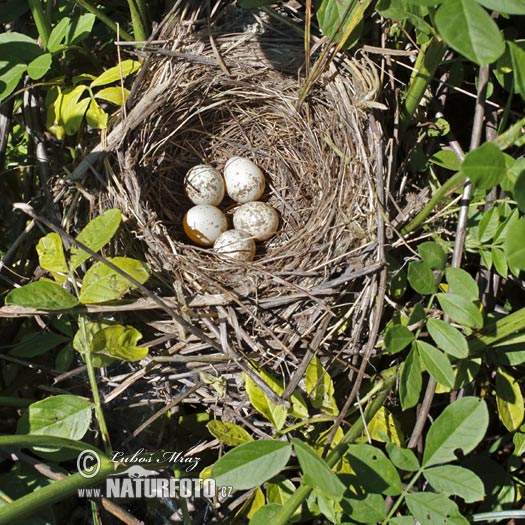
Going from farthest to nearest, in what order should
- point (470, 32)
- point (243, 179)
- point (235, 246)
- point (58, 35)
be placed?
point (243, 179)
point (235, 246)
point (58, 35)
point (470, 32)

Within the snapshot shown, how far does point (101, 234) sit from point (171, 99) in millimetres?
545

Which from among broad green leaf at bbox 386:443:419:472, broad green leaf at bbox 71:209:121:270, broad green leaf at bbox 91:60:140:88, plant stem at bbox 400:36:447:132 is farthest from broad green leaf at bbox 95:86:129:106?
broad green leaf at bbox 386:443:419:472

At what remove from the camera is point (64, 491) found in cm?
108

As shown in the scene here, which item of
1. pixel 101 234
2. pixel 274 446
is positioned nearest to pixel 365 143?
pixel 101 234

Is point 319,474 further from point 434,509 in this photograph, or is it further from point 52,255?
point 52,255

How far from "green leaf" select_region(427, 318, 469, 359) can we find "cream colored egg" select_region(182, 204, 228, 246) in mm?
871

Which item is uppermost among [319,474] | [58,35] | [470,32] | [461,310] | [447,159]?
[470,32]

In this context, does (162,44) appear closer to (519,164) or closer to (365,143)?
(365,143)

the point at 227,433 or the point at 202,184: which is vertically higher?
the point at 202,184

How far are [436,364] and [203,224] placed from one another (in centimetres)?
92

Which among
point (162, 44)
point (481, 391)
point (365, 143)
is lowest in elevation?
point (481, 391)

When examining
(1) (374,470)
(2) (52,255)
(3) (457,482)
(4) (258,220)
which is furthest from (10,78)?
(3) (457,482)

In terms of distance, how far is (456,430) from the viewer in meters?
1.09

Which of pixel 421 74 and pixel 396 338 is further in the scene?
pixel 421 74
